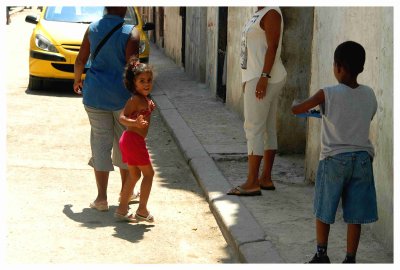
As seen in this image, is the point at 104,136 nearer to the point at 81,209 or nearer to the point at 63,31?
the point at 81,209

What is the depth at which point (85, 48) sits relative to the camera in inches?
267

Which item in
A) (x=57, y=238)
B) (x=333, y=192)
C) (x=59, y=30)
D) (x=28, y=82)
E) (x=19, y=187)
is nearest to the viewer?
(x=333, y=192)

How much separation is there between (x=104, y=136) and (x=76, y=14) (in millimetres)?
7797

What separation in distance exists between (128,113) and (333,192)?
1.92 m

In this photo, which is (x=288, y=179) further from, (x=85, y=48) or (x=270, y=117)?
(x=85, y=48)

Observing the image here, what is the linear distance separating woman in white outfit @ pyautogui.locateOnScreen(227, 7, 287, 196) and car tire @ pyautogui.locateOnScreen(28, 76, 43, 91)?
23.9ft

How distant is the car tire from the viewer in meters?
13.6

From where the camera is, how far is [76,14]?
46.6ft

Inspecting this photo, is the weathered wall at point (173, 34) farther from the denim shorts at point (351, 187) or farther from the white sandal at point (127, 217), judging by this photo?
the denim shorts at point (351, 187)

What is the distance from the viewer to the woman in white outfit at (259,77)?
6.67 meters

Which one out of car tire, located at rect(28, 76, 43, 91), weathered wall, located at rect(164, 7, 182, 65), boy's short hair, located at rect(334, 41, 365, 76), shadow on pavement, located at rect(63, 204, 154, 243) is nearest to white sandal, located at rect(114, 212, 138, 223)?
shadow on pavement, located at rect(63, 204, 154, 243)

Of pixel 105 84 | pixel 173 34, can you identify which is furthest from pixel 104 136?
pixel 173 34

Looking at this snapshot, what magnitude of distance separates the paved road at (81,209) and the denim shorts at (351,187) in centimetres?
99
